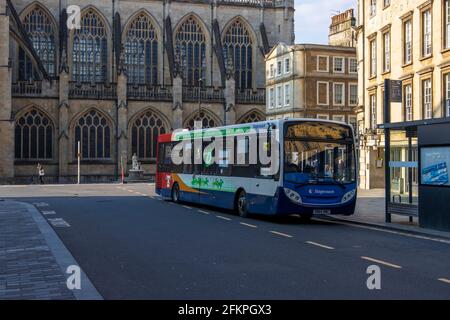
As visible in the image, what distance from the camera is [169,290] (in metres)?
8.48

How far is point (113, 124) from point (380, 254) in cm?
4329

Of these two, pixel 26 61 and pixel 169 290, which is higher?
pixel 26 61

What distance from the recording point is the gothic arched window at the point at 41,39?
5469cm

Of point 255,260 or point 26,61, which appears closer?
point 255,260

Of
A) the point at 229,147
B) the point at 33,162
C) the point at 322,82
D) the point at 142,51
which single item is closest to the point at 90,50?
the point at 142,51

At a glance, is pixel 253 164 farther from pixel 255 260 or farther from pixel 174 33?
pixel 174 33

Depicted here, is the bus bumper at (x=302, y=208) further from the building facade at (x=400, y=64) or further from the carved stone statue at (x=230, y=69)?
the carved stone statue at (x=230, y=69)

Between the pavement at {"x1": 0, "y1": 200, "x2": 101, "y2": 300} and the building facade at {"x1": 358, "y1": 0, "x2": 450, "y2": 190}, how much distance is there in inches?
473

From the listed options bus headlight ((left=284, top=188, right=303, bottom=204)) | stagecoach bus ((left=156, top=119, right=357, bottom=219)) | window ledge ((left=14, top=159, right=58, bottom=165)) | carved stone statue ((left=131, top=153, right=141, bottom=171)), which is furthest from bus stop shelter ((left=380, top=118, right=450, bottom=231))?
window ledge ((left=14, top=159, right=58, bottom=165))

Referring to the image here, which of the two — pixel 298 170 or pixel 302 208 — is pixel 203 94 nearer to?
pixel 298 170

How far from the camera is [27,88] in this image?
51.5 meters

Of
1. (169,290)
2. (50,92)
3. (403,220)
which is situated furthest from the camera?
(50,92)

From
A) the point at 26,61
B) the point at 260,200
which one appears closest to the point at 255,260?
the point at 260,200

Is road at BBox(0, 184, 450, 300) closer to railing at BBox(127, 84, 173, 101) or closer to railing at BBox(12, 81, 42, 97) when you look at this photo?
railing at BBox(12, 81, 42, 97)
